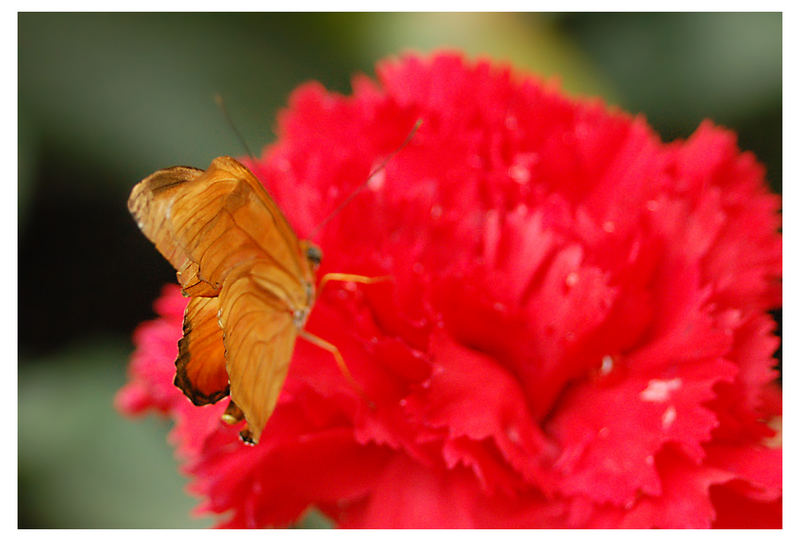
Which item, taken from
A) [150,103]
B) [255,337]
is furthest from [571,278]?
[150,103]

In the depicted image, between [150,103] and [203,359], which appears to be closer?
[203,359]

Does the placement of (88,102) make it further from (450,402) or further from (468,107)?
(450,402)

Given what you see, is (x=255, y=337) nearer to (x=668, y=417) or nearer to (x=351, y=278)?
(x=351, y=278)

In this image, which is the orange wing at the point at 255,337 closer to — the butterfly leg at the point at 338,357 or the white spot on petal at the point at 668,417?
the butterfly leg at the point at 338,357

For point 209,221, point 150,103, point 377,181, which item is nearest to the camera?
point 209,221

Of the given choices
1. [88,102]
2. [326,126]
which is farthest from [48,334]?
[326,126]

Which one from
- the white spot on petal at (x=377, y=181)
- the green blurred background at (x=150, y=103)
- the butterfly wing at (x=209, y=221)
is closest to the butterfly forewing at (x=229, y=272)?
the butterfly wing at (x=209, y=221)

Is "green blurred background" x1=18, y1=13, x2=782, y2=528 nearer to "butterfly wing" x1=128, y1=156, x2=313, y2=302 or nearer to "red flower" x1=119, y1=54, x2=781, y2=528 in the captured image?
"red flower" x1=119, y1=54, x2=781, y2=528
